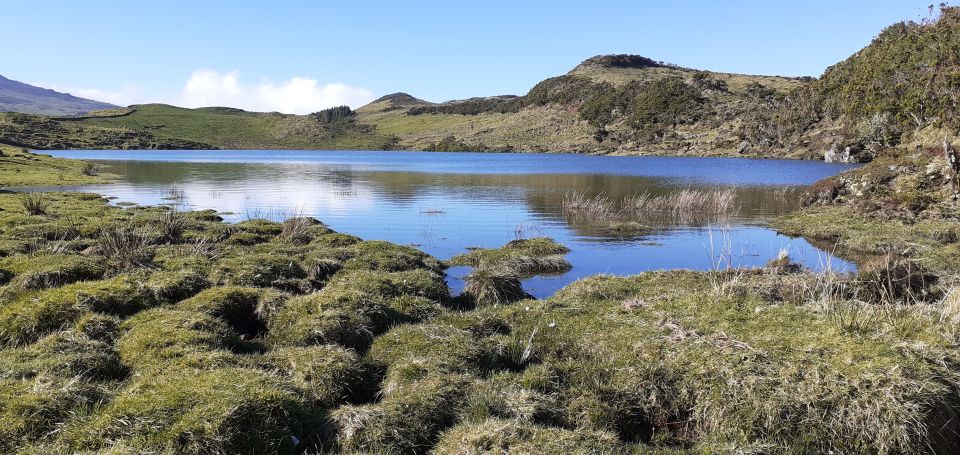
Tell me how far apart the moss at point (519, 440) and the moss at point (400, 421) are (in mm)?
319

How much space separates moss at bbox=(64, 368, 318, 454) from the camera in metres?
6.15

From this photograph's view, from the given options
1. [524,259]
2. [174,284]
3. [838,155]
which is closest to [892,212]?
[524,259]

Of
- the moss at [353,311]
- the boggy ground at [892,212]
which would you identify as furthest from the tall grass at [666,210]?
the moss at [353,311]

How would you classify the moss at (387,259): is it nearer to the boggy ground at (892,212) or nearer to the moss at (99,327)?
the moss at (99,327)

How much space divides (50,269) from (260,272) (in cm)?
481

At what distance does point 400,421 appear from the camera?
7125 millimetres

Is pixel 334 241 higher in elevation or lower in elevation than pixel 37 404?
lower

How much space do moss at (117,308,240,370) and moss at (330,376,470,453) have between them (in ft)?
8.97

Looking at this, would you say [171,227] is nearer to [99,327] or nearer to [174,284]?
[174,284]

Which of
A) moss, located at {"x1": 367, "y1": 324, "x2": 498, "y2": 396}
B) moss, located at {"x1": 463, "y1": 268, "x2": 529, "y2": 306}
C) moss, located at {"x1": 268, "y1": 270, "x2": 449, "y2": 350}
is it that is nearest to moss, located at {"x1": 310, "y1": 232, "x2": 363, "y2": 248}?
moss, located at {"x1": 268, "y1": 270, "x2": 449, "y2": 350}

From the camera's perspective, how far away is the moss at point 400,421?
6.83 meters

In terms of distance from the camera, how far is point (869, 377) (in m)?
7.29

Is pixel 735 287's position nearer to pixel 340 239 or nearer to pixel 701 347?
pixel 701 347

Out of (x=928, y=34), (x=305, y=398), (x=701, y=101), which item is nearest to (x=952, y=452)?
(x=305, y=398)
